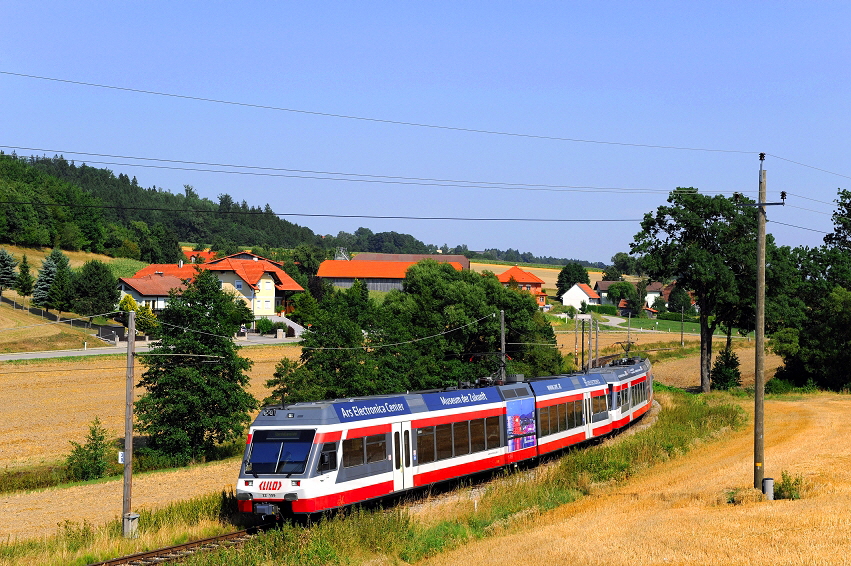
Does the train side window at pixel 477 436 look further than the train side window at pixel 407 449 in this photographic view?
Yes

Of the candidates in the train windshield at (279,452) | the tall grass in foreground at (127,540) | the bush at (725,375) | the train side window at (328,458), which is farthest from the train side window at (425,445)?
the bush at (725,375)

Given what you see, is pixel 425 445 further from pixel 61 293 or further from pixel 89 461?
pixel 61 293

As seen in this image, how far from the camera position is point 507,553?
15805 millimetres

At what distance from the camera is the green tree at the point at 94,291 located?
9523 cm

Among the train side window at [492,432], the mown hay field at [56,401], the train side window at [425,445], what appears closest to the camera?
the train side window at [425,445]

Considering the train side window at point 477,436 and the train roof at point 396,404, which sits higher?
the train roof at point 396,404

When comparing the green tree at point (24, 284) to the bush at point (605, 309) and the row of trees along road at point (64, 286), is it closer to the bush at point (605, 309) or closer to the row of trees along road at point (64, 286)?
the row of trees along road at point (64, 286)

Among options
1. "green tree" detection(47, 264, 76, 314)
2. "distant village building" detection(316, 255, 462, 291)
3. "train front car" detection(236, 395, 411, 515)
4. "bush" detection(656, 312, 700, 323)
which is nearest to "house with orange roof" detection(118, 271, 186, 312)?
"green tree" detection(47, 264, 76, 314)

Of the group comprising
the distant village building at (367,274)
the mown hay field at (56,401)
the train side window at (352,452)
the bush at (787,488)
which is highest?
the distant village building at (367,274)

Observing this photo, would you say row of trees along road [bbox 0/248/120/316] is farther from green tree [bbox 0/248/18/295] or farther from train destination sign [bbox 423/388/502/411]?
train destination sign [bbox 423/388/502/411]

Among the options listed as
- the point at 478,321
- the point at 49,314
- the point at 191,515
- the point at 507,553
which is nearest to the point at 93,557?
the point at 191,515

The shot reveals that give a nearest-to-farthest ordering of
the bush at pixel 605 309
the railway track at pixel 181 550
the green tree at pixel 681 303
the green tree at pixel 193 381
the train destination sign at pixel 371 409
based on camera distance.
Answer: the railway track at pixel 181 550 < the train destination sign at pixel 371 409 < the green tree at pixel 193 381 < the green tree at pixel 681 303 < the bush at pixel 605 309

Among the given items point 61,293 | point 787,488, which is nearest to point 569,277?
point 61,293

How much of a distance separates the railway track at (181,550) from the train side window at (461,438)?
7524mm
